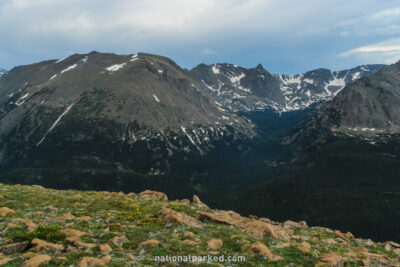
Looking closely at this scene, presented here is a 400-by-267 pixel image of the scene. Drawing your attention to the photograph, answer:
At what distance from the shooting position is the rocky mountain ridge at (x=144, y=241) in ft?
67.8

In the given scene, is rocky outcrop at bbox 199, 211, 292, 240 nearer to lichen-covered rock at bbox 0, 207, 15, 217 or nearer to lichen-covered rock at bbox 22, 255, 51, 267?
lichen-covered rock at bbox 22, 255, 51, 267

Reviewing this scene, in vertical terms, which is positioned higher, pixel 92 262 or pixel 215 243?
pixel 92 262

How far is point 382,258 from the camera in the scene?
86.5 feet

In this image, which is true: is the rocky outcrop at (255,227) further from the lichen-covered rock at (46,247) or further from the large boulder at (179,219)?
the lichen-covered rock at (46,247)

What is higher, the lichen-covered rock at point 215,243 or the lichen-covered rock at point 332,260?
the lichen-covered rock at point 215,243

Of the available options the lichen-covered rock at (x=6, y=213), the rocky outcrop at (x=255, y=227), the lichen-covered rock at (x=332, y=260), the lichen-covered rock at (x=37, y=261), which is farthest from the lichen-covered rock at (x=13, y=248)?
the lichen-covered rock at (x=332, y=260)

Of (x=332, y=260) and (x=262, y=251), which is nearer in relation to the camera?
(x=332, y=260)

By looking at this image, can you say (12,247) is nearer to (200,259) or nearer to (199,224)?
(200,259)

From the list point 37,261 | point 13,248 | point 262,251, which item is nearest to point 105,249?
point 37,261

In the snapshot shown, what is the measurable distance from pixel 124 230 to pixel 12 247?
408 inches

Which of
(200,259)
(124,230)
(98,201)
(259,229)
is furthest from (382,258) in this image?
(98,201)

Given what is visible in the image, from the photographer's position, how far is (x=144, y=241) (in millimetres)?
25281

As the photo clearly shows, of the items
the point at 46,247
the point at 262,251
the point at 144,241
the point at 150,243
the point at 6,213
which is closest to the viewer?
the point at 46,247

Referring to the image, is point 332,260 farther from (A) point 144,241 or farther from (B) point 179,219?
(A) point 144,241
